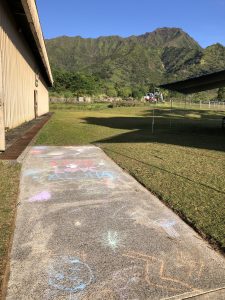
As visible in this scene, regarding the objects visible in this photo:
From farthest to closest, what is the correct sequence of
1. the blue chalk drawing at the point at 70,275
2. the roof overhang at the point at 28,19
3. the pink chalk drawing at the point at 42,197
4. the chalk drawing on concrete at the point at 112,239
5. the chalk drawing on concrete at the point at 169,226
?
the roof overhang at the point at 28,19 < the pink chalk drawing at the point at 42,197 < the chalk drawing on concrete at the point at 169,226 < the chalk drawing on concrete at the point at 112,239 < the blue chalk drawing at the point at 70,275

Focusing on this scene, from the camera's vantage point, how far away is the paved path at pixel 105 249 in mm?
2646

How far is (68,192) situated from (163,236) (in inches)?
81.8

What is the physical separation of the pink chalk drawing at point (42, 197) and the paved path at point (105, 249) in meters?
0.02

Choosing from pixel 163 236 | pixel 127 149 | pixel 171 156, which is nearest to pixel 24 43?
pixel 127 149

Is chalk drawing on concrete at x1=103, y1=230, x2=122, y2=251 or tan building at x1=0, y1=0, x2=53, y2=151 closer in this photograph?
chalk drawing on concrete at x1=103, y1=230, x2=122, y2=251

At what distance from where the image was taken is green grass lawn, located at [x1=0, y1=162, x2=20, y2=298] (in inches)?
126

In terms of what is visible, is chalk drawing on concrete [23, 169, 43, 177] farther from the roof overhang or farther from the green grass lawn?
the roof overhang

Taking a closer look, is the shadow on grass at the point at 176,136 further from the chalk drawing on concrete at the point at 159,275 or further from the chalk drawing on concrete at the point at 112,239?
the chalk drawing on concrete at the point at 159,275

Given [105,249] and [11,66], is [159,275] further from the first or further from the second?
[11,66]

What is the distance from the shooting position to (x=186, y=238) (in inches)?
141

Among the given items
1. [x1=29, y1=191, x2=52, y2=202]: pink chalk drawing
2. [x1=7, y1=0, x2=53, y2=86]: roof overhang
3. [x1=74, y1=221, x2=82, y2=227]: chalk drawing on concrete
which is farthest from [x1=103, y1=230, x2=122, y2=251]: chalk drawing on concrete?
[x1=7, y1=0, x2=53, y2=86]: roof overhang

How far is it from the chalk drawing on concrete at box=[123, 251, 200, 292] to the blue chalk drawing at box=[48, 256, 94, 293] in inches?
19.7

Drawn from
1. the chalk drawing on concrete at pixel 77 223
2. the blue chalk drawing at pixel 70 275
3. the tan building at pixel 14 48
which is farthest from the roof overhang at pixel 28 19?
the blue chalk drawing at pixel 70 275

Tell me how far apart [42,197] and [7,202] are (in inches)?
21.9
